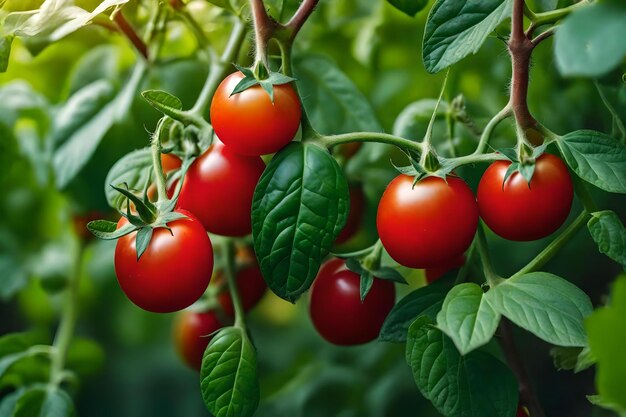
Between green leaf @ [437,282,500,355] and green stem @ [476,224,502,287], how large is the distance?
34 millimetres

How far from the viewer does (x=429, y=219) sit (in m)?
0.53

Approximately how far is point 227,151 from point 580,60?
10.9 inches

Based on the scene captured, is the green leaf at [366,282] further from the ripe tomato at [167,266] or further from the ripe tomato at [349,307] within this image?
the ripe tomato at [167,266]

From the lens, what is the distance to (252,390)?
1.96ft

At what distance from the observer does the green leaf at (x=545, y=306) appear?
49cm

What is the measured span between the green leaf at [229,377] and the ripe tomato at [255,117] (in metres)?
0.16

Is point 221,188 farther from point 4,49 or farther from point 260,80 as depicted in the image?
point 4,49

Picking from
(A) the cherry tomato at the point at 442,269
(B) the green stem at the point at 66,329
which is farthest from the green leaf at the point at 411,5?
(B) the green stem at the point at 66,329

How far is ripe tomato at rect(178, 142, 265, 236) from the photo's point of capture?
0.58 meters

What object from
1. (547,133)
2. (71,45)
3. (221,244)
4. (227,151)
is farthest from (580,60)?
(71,45)

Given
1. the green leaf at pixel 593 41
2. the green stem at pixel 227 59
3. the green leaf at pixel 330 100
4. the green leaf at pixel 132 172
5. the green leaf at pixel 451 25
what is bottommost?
the green leaf at pixel 330 100

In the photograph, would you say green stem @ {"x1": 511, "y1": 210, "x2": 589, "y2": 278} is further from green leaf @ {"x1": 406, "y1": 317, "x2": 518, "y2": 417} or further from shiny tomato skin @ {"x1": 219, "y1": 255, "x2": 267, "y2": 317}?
shiny tomato skin @ {"x1": 219, "y1": 255, "x2": 267, "y2": 317}

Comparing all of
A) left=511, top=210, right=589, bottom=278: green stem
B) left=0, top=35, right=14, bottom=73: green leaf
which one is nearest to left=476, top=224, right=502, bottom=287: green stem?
left=511, top=210, right=589, bottom=278: green stem

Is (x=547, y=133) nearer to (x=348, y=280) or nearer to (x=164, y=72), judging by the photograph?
(x=348, y=280)
